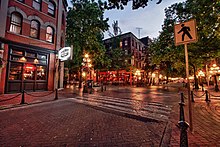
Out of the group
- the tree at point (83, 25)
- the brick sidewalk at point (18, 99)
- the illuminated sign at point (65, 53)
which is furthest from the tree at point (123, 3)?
the tree at point (83, 25)

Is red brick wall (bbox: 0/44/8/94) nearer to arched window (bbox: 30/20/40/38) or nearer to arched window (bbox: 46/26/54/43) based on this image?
arched window (bbox: 30/20/40/38)

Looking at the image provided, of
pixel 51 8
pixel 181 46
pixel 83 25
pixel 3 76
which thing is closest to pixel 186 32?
pixel 181 46

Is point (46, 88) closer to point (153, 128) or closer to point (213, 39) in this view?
point (153, 128)

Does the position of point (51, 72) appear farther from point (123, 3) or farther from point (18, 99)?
point (123, 3)

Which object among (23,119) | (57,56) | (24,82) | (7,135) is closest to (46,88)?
(24,82)

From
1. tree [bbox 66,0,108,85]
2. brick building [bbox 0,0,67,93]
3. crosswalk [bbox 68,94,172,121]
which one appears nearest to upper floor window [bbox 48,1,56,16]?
brick building [bbox 0,0,67,93]

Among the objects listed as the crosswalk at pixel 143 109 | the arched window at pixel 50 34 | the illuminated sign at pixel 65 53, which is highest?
the arched window at pixel 50 34

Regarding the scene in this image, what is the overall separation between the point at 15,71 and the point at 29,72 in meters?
1.24

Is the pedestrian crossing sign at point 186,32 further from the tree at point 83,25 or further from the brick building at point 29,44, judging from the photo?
the tree at point 83,25

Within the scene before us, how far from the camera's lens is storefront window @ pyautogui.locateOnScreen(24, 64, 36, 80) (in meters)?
12.7

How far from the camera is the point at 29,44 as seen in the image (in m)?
12.7

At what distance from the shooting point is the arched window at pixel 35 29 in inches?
527

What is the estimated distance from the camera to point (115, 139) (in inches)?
138

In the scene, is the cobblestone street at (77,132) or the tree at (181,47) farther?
the tree at (181,47)
